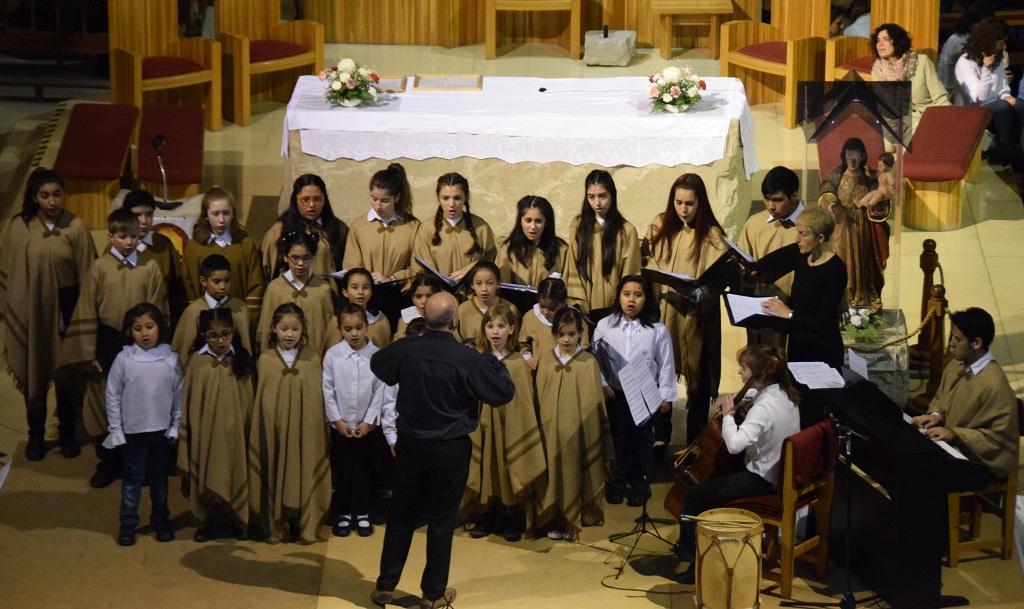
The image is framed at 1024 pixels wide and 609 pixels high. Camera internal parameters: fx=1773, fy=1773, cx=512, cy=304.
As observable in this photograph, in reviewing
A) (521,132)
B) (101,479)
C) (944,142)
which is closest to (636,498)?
(101,479)

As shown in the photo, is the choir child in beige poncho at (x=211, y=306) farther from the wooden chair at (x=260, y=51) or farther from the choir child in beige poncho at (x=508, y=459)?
the wooden chair at (x=260, y=51)

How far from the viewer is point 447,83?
1182 cm

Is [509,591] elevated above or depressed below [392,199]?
below

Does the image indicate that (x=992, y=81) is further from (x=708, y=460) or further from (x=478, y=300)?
(x=708, y=460)

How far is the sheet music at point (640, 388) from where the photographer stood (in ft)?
28.0

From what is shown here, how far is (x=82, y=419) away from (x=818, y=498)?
13.2 ft

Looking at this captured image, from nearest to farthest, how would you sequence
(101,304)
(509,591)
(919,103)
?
(509,591) → (101,304) → (919,103)

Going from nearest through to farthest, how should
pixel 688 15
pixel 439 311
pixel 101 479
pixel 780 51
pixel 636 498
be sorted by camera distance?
pixel 439 311 → pixel 636 498 → pixel 101 479 → pixel 780 51 → pixel 688 15

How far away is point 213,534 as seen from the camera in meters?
8.60

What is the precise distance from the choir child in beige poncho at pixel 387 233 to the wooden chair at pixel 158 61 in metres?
4.10

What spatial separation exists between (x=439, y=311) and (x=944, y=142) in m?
5.77

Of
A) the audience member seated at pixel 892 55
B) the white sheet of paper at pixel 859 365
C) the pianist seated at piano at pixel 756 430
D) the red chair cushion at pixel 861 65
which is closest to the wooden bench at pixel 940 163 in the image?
the audience member seated at pixel 892 55

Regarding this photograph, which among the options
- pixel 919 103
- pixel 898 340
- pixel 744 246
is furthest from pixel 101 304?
Result: pixel 919 103

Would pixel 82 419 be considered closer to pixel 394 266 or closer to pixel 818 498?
pixel 394 266
